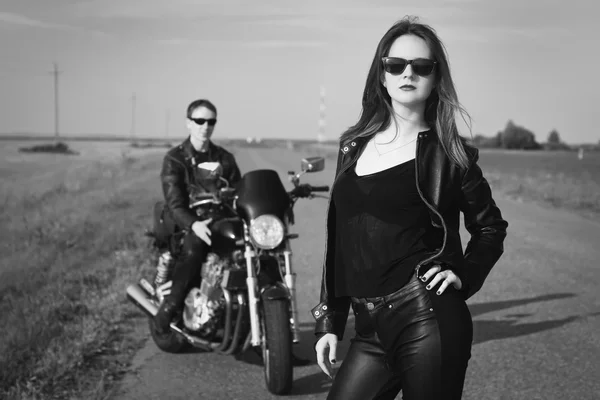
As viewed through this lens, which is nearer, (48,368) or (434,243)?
(434,243)

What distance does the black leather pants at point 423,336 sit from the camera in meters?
2.79

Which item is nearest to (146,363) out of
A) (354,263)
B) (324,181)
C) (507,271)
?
(354,263)

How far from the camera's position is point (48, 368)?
569cm

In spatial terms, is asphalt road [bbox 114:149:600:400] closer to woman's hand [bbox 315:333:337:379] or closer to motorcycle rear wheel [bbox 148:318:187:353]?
motorcycle rear wheel [bbox 148:318:187:353]

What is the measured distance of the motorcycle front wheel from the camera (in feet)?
17.3

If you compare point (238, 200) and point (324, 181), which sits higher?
point (238, 200)

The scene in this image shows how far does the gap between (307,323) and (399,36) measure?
458 cm

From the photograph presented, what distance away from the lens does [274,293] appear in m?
5.40

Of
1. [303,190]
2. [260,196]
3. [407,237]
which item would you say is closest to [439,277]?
[407,237]

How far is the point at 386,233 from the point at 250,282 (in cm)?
272

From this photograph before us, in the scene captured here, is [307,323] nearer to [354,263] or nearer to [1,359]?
[1,359]

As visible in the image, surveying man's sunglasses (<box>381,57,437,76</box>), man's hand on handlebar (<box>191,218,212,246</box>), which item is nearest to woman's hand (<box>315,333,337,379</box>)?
man's sunglasses (<box>381,57,437,76</box>)

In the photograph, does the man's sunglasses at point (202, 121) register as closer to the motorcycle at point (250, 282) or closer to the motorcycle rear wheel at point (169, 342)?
the motorcycle at point (250, 282)

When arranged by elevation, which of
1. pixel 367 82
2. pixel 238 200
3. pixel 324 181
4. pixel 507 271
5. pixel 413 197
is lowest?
pixel 324 181
